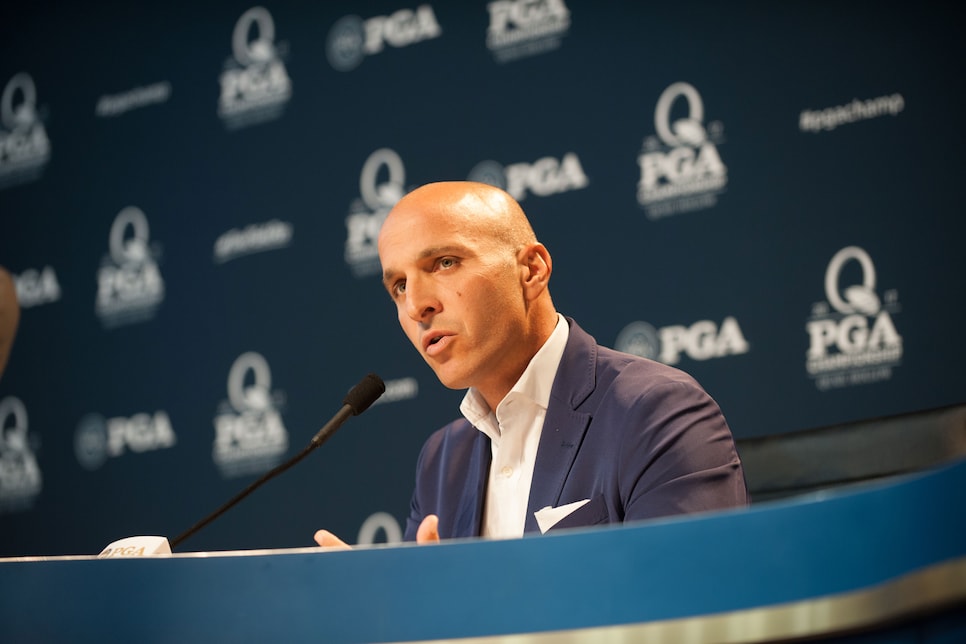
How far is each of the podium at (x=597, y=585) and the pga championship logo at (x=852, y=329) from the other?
254cm

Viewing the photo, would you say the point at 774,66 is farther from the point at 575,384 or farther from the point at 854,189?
the point at 575,384

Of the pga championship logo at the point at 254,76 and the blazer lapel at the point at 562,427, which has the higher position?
the pga championship logo at the point at 254,76

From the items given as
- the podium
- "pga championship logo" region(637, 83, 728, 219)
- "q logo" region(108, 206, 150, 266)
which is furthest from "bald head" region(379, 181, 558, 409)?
"q logo" region(108, 206, 150, 266)

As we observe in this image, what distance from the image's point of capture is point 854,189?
3.54m

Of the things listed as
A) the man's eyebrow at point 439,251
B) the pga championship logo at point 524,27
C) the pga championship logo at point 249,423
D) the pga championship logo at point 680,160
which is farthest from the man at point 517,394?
the pga championship logo at point 249,423

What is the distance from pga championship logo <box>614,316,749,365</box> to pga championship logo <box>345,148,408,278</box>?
1114mm

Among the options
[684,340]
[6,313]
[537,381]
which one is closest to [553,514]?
[537,381]

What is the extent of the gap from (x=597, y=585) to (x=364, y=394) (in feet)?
3.92

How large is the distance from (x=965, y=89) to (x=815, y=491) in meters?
1.77

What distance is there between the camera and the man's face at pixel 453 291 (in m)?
2.37

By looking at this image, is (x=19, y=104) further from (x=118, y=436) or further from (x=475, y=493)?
(x=475, y=493)

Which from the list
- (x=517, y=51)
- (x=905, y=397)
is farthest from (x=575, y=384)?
(x=517, y=51)

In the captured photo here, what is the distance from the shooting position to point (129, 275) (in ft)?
15.9

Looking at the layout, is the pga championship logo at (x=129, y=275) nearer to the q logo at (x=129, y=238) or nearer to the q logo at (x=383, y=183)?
the q logo at (x=129, y=238)
